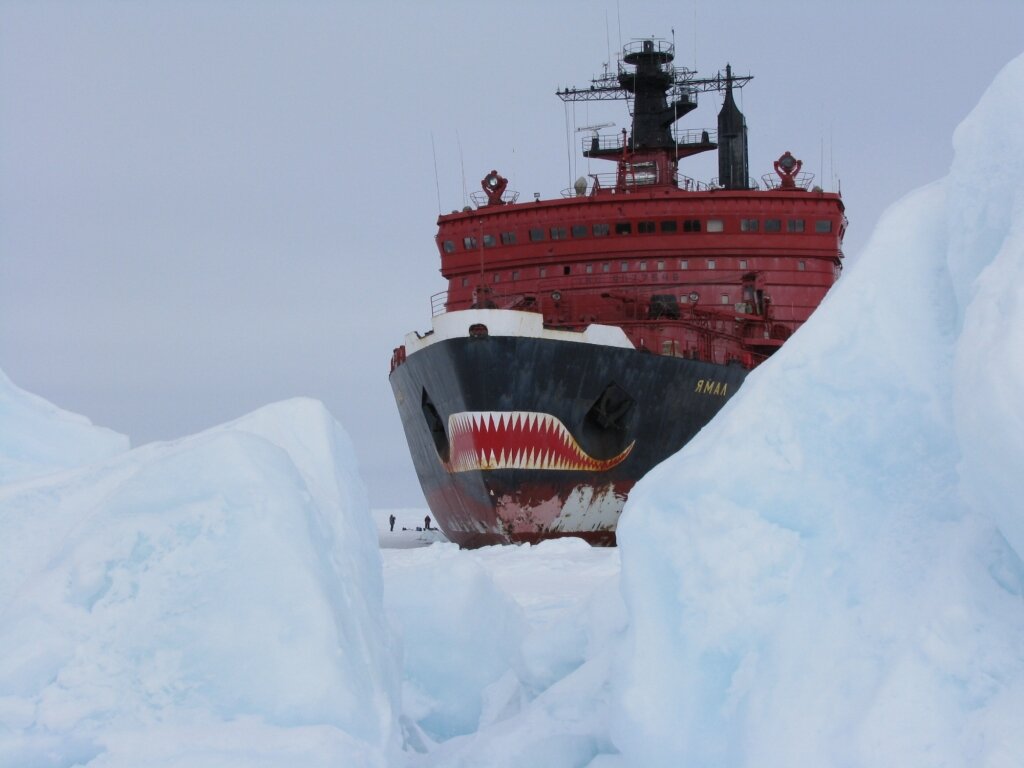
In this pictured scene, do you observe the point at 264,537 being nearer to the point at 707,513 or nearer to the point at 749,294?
the point at 707,513

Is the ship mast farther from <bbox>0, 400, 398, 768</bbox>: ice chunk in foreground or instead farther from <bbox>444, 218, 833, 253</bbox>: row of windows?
<bbox>0, 400, 398, 768</bbox>: ice chunk in foreground

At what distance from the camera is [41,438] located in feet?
34.5

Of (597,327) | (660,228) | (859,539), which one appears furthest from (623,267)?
(859,539)

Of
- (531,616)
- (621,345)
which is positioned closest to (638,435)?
(621,345)

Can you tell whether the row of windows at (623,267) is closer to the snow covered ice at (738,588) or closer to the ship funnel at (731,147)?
the ship funnel at (731,147)

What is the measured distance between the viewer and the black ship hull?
70.9ft

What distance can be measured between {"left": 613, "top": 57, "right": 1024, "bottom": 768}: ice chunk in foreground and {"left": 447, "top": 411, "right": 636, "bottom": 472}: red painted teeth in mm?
15964

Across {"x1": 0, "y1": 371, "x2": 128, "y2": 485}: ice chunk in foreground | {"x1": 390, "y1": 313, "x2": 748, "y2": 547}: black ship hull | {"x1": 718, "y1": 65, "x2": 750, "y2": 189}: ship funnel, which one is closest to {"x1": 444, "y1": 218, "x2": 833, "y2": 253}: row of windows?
{"x1": 718, "y1": 65, "x2": 750, "y2": 189}: ship funnel

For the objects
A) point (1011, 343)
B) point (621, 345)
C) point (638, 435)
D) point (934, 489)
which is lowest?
point (638, 435)

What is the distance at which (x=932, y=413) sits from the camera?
5148mm

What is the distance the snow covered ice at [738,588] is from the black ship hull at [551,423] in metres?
15.5

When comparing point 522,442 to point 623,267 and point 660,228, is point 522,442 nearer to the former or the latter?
point 623,267

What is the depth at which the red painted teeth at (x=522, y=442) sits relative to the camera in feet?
70.9

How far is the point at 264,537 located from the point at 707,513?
191 cm
